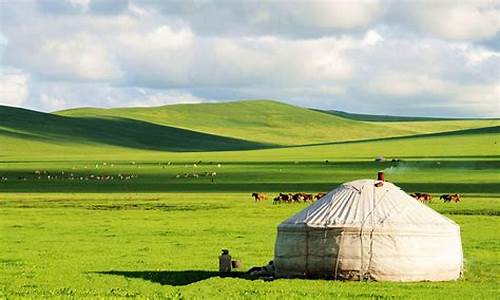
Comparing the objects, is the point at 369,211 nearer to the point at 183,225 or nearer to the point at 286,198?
the point at 183,225

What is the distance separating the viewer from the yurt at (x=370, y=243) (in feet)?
69.2

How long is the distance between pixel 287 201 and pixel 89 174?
39.7m

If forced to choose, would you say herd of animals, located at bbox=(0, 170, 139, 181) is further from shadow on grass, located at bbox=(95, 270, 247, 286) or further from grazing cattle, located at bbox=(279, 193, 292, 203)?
shadow on grass, located at bbox=(95, 270, 247, 286)

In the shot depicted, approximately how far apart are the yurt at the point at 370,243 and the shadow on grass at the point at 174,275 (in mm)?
1326

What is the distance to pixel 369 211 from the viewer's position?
21.5 meters

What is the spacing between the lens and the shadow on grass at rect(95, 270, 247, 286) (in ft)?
68.9

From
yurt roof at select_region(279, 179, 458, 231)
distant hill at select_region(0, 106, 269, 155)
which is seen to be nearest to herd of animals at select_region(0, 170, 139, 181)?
distant hill at select_region(0, 106, 269, 155)

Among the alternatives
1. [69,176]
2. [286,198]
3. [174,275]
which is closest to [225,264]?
[174,275]

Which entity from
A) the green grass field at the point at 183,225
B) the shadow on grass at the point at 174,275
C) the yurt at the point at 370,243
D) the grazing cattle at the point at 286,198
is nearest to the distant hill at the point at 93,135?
the green grass field at the point at 183,225

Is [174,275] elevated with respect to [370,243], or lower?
lower

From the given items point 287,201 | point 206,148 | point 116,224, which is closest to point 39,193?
point 287,201

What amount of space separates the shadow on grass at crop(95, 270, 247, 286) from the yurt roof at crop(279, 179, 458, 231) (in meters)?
1.85

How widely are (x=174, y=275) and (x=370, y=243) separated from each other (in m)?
4.06

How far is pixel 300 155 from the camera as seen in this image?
124 m
